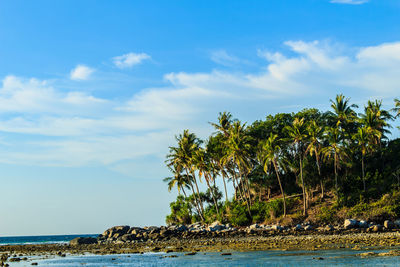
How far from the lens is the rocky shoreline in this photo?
36.1 meters

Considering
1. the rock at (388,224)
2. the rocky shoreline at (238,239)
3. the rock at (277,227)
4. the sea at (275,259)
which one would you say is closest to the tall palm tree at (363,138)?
the rock at (388,224)

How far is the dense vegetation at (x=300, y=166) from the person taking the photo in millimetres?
55781

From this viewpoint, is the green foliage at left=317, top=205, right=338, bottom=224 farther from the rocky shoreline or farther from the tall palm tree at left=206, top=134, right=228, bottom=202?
the tall palm tree at left=206, top=134, right=228, bottom=202

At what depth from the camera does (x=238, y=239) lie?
4688 centimetres

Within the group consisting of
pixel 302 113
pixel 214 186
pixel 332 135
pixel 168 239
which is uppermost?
pixel 302 113

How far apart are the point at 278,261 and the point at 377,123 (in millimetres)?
39175

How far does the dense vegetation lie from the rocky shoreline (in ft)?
14.9

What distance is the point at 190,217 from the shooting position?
75.1m

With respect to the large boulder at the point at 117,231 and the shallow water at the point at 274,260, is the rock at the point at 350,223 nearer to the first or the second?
the shallow water at the point at 274,260

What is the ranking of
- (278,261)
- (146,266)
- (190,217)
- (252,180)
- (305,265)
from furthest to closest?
(190,217)
(252,180)
(146,266)
(278,261)
(305,265)

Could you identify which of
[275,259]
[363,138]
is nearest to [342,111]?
[363,138]

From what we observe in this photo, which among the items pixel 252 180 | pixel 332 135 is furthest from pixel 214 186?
pixel 332 135

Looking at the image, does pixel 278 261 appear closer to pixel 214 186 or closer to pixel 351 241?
pixel 351 241

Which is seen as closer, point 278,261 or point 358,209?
point 278,261
